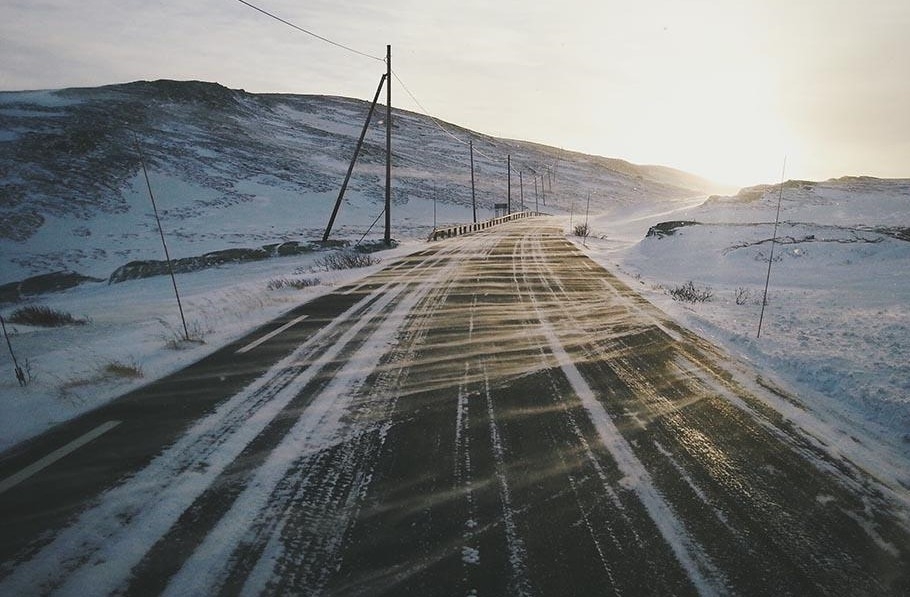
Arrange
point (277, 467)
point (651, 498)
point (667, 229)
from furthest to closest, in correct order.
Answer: point (667, 229) → point (277, 467) → point (651, 498)

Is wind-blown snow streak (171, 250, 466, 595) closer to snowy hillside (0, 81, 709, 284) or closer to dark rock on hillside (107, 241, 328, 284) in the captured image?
dark rock on hillside (107, 241, 328, 284)

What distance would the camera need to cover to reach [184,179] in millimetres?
42719

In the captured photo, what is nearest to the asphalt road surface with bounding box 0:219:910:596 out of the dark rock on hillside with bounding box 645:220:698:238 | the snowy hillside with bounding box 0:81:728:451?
the snowy hillside with bounding box 0:81:728:451

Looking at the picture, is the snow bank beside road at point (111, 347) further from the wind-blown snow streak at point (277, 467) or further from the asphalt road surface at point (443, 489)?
the wind-blown snow streak at point (277, 467)

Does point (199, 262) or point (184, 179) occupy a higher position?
point (184, 179)

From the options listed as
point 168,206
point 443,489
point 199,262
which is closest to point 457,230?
point 199,262

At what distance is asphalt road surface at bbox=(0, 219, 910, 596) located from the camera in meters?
2.19

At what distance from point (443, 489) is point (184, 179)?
48.2 m

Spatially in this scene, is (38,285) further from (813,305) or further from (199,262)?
(813,305)

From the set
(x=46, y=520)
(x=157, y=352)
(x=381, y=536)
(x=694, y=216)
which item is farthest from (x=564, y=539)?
(x=694, y=216)

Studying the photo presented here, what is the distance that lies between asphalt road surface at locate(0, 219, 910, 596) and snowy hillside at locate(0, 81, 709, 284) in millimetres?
22998

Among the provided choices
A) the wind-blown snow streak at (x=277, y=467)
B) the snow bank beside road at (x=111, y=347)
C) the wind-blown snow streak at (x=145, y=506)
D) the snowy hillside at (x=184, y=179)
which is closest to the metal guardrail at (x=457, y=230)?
the snowy hillside at (x=184, y=179)

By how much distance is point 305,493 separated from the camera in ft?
9.11

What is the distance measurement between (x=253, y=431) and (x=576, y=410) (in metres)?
2.58
